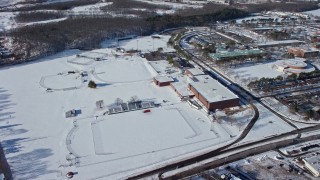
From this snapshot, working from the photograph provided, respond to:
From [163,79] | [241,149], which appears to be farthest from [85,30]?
[241,149]

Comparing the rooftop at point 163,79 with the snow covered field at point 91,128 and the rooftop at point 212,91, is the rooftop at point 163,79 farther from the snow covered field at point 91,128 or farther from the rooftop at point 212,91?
the rooftop at point 212,91

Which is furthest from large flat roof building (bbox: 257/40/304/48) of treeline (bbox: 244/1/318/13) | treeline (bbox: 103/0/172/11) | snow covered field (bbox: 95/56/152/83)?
treeline (bbox: 103/0/172/11)

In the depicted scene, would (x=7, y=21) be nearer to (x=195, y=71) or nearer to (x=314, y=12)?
(x=195, y=71)

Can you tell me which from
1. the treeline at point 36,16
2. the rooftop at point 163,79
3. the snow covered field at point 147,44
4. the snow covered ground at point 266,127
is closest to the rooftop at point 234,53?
the snow covered field at point 147,44

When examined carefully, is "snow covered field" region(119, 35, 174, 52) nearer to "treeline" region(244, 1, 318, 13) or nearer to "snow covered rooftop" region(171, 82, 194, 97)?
"snow covered rooftop" region(171, 82, 194, 97)

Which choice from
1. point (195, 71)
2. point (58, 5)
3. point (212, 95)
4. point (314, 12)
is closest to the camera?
point (212, 95)

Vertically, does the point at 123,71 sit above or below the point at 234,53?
below
